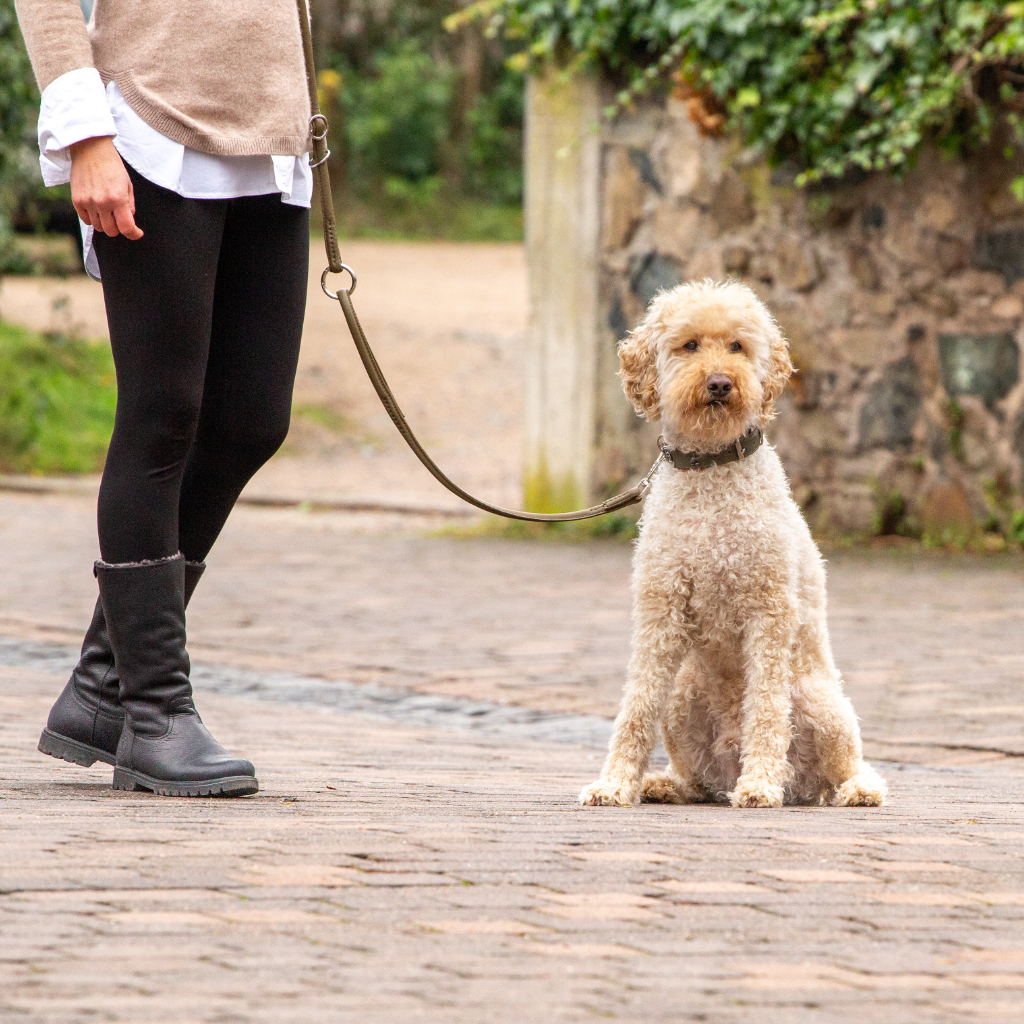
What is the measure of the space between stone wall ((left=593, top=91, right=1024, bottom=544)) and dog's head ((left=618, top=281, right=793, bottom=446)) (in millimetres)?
5469

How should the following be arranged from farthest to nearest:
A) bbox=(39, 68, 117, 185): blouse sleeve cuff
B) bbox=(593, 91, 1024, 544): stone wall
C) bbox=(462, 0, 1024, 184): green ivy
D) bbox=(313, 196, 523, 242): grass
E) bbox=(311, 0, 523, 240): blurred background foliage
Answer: bbox=(311, 0, 523, 240): blurred background foliage → bbox=(313, 196, 523, 242): grass → bbox=(593, 91, 1024, 544): stone wall → bbox=(462, 0, 1024, 184): green ivy → bbox=(39, 68, 117, 185): blouse sleeve cuff

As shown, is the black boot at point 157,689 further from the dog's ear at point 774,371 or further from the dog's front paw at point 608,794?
the dog's ear at point 774,371

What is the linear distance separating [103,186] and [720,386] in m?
1.39

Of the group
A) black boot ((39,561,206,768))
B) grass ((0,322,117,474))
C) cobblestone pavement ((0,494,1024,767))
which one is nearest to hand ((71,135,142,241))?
black boot ((39,561,206,768))

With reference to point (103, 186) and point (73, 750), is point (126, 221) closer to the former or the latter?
point (103, 186)

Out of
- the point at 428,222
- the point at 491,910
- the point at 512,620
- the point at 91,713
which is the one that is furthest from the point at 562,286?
the point at 428,222

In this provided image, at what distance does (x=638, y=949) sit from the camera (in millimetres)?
2549

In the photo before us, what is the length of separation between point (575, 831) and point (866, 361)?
22.5 ft

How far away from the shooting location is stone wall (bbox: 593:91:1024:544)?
943 cm

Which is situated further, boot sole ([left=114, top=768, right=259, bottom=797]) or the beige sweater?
boot sole ([left=114, top=768, right=259, bottom=797])

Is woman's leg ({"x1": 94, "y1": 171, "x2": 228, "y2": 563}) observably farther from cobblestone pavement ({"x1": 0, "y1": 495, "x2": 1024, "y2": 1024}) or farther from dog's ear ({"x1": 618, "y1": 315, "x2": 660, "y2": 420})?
dog's ear ({"x1": 618, "y1": 315, "x2": 660, "y2": 420})

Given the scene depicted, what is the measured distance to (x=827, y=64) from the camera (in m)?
9.41

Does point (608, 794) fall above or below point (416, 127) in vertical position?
below

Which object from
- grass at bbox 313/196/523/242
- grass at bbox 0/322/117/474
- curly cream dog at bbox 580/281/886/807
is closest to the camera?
curly cream dog at bbox 580/281/886/807
